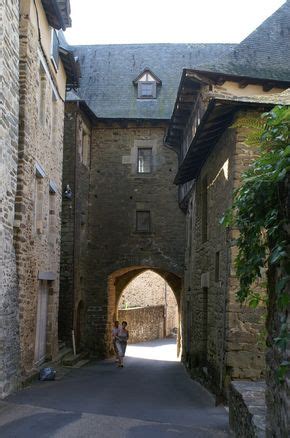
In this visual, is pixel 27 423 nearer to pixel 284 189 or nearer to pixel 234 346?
pixel 234 346

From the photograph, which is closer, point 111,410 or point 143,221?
point 111,410

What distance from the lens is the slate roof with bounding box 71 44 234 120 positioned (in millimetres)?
20828

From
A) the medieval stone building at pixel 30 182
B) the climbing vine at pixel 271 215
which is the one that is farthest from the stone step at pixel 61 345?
the climbing vine at pixel 271 215

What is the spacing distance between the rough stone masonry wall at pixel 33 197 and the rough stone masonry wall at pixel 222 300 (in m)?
3.50

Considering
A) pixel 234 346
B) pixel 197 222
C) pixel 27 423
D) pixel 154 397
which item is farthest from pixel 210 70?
pixel 27 423

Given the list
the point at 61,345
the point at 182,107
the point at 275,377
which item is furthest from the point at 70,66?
the point at 275,377

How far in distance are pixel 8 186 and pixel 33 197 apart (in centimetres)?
197

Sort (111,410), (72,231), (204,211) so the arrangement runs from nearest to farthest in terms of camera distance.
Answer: (111,410) < (204,211) < (72,231)

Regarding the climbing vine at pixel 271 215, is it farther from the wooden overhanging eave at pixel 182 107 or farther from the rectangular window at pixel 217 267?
the wooden overhanging eave at pixel 182 107

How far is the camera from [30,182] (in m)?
10.7

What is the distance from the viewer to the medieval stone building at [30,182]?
9.13 meters

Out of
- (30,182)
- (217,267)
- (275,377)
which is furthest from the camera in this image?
(30,182)

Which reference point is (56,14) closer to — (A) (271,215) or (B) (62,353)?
(B) (62,353)

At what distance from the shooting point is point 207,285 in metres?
11.6
